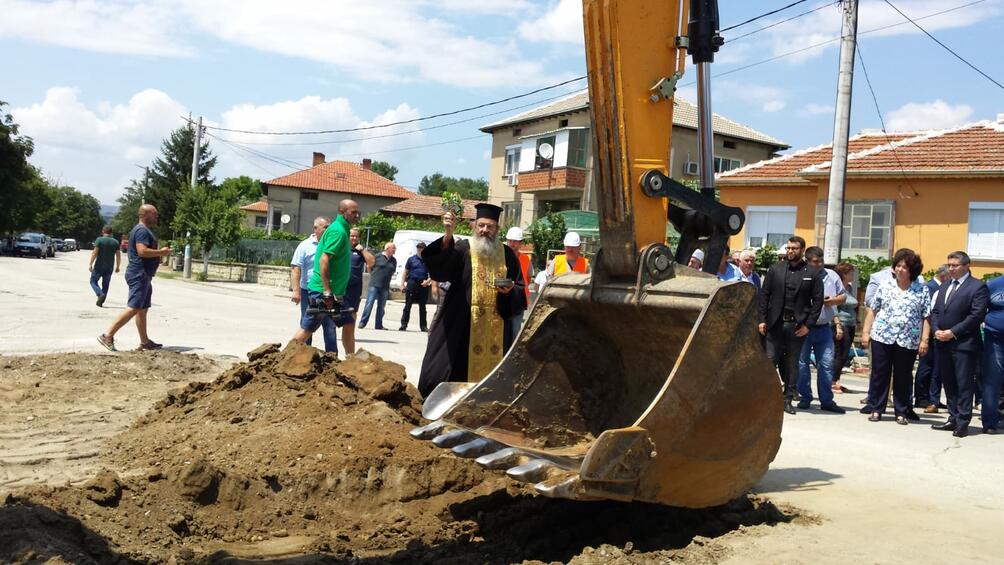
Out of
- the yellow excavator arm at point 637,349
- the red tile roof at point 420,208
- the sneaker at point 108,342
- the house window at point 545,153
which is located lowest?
the sneaker at point 108,342

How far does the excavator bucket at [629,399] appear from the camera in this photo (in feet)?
13.9

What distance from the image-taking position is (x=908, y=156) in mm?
24391

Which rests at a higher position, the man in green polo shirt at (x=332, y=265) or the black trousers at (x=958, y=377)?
the man in green polo shirt at (x=332, y=265)

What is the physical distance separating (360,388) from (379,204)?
6441cm

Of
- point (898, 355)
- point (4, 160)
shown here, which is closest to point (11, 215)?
point (4, 160)

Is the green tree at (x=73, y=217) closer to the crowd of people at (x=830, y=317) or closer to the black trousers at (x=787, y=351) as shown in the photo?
the crowd of people at (x=830, y=317)

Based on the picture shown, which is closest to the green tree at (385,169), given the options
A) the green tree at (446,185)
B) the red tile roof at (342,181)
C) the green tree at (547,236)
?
the green tree at (446,185)

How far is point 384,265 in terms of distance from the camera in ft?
57.7

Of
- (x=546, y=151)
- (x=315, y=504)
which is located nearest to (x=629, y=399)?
(x=315, y=504)

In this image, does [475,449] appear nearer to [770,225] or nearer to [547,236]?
[770,225]

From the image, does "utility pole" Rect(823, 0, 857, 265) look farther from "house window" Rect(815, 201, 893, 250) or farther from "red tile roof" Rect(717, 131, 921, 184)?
"red tile roof" Rect(717, 131, 921, 184)

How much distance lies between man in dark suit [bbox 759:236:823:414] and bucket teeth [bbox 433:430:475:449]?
18.4 ft

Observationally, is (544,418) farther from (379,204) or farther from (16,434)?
(379,204)

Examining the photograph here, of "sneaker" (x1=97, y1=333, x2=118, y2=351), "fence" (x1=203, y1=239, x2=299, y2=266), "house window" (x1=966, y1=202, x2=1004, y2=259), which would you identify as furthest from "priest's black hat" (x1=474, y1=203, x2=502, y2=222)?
"fence" (x1=203, y1=239, x2=299, y2=266)
